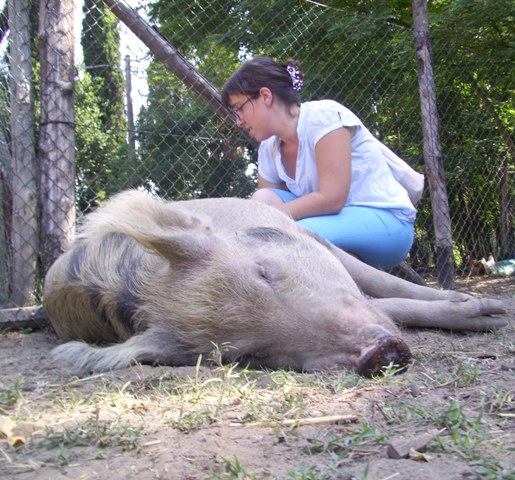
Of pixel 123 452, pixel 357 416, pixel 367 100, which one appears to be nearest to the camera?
pixel 123 452

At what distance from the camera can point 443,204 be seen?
19.7 feet

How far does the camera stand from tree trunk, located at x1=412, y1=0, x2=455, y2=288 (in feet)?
19.4

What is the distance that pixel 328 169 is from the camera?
386 centimetres

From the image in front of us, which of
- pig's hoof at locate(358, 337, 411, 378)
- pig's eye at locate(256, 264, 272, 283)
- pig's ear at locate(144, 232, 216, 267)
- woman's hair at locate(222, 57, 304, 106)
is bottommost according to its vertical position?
pig's hoof at locate(358, 337, 411, 378)

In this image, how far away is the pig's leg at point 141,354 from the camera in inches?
103

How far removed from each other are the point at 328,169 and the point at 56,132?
182 cm

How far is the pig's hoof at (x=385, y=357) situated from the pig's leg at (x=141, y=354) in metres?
0.73

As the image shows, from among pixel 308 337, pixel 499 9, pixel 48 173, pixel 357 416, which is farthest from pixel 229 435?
pixel 499 9

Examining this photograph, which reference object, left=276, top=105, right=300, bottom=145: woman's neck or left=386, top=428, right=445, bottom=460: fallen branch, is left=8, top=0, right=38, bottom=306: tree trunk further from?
left=386, top=428, right=445, bottom=460: fallen branch

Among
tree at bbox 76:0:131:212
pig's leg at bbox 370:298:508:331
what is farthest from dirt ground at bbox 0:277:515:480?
tree at bbox 76:0:131:212

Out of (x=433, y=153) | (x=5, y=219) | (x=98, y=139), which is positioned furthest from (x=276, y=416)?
(x=98, y=139)

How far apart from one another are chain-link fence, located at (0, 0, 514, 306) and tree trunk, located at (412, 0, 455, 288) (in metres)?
0.34

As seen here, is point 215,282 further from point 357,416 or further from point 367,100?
point 367,100

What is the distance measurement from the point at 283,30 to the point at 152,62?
3.97ft
